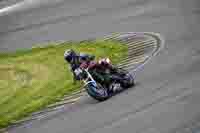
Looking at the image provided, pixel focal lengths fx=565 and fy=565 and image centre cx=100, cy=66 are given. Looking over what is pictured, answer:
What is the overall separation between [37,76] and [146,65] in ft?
16.7

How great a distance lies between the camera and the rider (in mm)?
19103

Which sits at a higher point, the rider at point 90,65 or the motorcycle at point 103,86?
the rider at point 90,65

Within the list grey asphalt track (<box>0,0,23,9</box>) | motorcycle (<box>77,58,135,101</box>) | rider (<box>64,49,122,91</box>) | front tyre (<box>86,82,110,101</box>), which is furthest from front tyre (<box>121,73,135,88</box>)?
grey asphalt track (<box>0,0,23,9</box>)

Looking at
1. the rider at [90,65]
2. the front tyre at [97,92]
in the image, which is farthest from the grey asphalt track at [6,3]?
the front tyre at [97,92]

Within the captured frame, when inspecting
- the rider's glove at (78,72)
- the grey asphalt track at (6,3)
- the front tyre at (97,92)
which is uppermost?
the grey asphalt track at (6,3)

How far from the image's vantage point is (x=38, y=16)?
33.9m

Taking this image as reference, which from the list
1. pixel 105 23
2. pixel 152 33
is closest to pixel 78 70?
pixel 152 33

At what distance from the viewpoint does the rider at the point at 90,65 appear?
752 inches

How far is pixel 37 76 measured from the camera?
23.6 m

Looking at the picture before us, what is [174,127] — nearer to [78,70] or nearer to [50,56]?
[78,70]

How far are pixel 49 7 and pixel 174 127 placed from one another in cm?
2151

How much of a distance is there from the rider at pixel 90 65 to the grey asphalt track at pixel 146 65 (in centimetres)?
90

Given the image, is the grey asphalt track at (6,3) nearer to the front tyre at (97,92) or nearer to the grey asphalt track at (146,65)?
the grey asphalt track at (146,65)

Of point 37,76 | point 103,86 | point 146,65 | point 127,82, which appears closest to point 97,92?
point 103,86
